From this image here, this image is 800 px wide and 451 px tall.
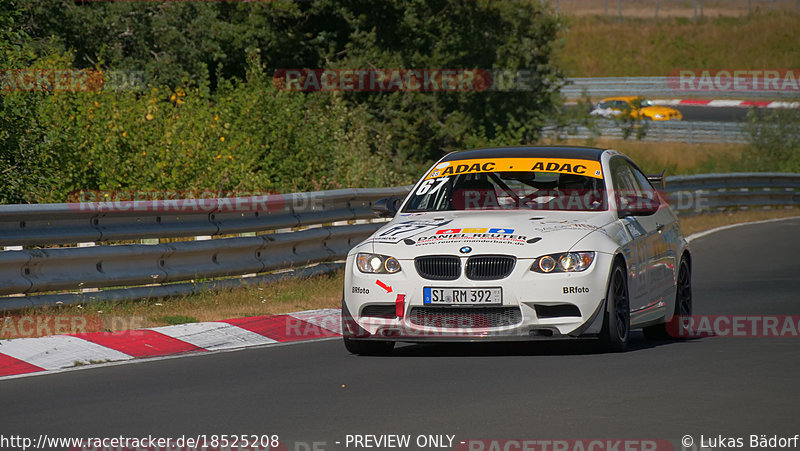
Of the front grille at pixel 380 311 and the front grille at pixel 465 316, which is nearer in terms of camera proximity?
the front grille at pixel 465 316

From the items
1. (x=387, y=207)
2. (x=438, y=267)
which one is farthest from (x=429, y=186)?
(x=438, y=267)

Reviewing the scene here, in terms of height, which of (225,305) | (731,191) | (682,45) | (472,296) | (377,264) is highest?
(377,264)

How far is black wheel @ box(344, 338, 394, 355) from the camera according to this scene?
10204 millimetres

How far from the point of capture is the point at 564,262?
9609 mm

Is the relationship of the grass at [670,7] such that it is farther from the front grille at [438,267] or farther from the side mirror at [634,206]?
the front grille at [438,267]

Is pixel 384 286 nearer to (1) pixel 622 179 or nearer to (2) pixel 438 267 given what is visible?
(2) pixel 438 267

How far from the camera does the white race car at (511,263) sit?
376 inches

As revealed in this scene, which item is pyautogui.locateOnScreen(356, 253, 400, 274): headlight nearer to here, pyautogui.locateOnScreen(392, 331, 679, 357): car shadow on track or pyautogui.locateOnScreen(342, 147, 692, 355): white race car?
pyautogui.locateOnScreen(342, 147, 692, 355): white race car

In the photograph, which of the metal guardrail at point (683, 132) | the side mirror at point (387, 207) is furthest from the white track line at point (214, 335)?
the metal guardrail at point (683, 132)

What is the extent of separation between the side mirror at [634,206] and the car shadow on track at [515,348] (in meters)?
1.00

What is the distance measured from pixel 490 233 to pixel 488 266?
31cm

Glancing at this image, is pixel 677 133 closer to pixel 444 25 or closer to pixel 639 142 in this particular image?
pixel 639 142

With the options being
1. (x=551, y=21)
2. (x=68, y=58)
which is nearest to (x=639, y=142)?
(x=551, y=21)

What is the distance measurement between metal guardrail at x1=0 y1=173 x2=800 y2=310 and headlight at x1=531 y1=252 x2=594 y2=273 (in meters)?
4.02
